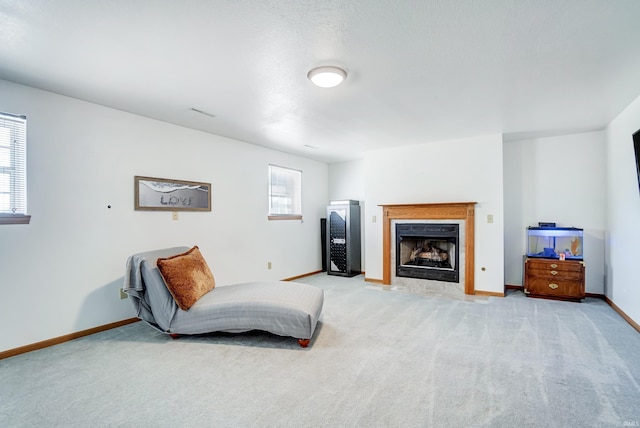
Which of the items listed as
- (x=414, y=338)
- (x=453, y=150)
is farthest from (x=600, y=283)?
Answer: (x=414, y=338)

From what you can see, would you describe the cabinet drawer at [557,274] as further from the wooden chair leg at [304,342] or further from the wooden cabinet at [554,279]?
the wooden chair leg at [304,342]

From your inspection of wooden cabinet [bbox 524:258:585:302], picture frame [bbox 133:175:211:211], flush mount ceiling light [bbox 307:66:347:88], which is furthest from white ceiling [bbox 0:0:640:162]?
wooden cabinet [bbox 524:258:585:302]

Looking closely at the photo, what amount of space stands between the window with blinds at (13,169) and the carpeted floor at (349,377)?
126cm

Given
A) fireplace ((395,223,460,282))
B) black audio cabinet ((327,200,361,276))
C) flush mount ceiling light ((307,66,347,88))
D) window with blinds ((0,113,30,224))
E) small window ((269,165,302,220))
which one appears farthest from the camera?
black audio cabinet ((327,200,361,276))

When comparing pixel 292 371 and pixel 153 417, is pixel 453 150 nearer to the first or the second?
pixel 292 371

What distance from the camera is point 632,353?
8.50 ft

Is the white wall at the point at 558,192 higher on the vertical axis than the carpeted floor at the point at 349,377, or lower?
higher

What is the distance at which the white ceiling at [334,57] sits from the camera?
178cm

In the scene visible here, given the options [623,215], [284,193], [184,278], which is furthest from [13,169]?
[623,215]

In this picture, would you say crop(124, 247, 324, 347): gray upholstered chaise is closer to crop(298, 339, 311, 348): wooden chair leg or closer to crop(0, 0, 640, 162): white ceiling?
crop(298, 339, 311, 348): wooden chair leg

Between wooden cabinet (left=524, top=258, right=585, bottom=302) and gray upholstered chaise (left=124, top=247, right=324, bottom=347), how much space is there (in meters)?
3.33

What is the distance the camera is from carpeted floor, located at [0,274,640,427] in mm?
1825

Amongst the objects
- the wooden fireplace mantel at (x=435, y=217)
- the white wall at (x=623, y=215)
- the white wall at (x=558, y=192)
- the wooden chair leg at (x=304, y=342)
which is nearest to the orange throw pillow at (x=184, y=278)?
the wooden chair leg at (x=304, y=342)

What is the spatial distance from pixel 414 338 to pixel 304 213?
3.55 meters
